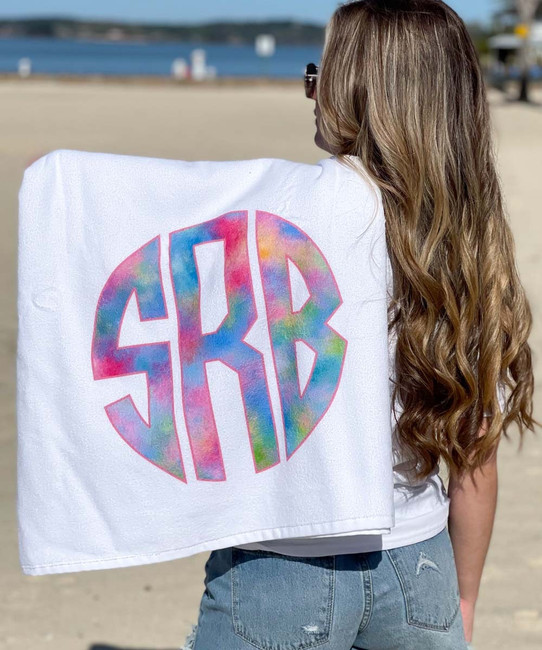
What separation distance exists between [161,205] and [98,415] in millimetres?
341

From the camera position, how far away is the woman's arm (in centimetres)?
171

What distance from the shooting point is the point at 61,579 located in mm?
3504

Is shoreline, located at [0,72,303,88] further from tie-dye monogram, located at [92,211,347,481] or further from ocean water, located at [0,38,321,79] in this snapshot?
tie-dye monogram, located at [92,211,347,481]

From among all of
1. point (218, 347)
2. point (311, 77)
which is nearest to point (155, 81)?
point (311, 77)

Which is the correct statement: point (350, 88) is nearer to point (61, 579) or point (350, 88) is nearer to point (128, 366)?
point (128, 366)

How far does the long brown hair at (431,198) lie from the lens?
1.48 meters

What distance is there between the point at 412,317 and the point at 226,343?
0.99ft

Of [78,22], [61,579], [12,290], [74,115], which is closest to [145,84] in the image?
[74,115]

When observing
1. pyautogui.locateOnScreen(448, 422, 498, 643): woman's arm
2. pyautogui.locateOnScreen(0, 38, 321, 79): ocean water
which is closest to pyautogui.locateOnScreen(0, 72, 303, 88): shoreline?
pyautogui.locateOnScreen(0, 38, 321, 79): ocean water

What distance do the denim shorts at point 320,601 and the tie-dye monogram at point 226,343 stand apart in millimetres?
177

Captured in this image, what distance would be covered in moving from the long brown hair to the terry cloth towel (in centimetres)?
7

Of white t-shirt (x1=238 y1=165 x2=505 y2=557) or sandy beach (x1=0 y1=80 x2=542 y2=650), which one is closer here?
white t-shirt (x1=238 y1=165 x2=505 y2=557)

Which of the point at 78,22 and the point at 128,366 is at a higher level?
the point at 128,366

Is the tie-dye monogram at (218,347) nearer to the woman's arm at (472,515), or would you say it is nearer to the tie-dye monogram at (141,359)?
the tie-dye monogram at (141,359)
